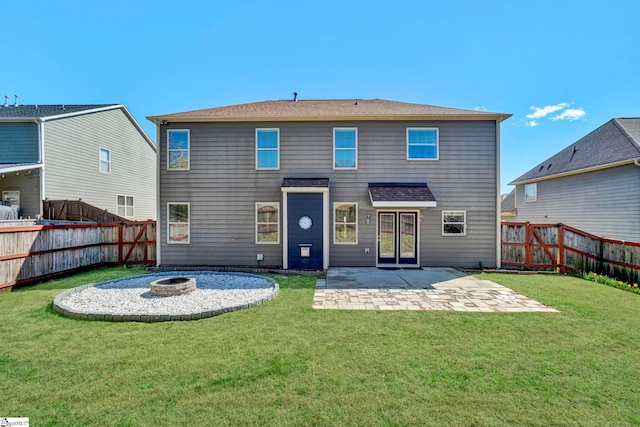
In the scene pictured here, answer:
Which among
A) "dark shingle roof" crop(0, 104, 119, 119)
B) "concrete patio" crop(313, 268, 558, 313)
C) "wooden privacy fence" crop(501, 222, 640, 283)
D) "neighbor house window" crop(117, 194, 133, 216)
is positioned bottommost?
"concrete patio" crop(313, 268, 558, 313)

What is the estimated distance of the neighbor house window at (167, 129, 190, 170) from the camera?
393 inches

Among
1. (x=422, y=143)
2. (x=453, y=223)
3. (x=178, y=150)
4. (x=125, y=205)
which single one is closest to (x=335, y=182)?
(x=422, y=143)

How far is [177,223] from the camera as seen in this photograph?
1002cm

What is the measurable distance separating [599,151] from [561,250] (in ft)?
26.5

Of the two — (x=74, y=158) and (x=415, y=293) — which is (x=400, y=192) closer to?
(x=415, y=293)

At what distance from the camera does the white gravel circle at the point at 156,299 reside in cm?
496

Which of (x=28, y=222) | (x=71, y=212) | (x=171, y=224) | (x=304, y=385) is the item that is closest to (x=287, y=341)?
(x=304, y=385)

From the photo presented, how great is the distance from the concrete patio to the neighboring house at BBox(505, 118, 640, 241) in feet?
28.9

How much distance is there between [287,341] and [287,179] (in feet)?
21.6

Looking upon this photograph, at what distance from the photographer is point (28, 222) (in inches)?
373

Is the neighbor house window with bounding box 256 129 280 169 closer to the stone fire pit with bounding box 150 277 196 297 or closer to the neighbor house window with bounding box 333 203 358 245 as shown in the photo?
the neighbor house window with bounding box 333 203 358 245

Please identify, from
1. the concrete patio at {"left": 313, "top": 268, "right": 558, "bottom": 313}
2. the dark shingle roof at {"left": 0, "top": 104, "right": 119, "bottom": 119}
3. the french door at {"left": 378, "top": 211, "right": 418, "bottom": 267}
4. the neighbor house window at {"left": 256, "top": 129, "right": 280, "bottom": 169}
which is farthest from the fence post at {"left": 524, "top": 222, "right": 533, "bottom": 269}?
the dark shingle roof at {"left": 0, "top": 104, "right": 119, "bottom": 119}

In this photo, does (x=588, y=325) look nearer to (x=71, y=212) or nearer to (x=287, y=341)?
(x=287, y=341)

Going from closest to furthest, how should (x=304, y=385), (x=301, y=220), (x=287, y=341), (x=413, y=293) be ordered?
(x=304, y=385) → (x=287, y=341) → (x=413, y=293) → (x=301, y=220)
